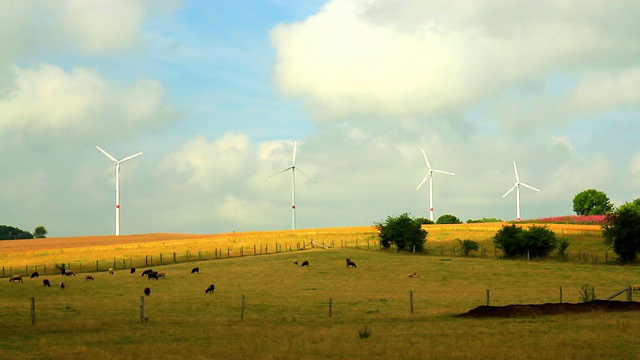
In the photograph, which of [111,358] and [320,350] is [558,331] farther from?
[111,358]

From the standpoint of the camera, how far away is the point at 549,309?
158 ft

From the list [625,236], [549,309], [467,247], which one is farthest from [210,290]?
[625,236]

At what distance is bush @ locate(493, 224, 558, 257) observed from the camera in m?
101

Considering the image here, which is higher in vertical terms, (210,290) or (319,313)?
(210,290)

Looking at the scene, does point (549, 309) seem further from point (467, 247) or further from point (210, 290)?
point (467, 247)

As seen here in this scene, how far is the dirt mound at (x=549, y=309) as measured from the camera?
47.6 meters

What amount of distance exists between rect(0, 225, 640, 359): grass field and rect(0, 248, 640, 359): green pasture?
0.34 feet

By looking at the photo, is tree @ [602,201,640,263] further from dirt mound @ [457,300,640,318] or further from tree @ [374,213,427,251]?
dirt mound @ [457,300,640,318]

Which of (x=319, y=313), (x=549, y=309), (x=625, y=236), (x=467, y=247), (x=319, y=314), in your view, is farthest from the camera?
(x=467, y=247)

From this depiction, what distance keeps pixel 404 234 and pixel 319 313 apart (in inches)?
2379

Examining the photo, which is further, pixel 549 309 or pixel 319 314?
pixel 319 314

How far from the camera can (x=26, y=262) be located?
11619 centimetres

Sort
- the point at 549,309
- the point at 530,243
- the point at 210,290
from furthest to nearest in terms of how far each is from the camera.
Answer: the point at 530,243 < the point at 210,290 < the point at 549,309

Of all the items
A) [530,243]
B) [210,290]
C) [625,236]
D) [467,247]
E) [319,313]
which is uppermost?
[625,236]
